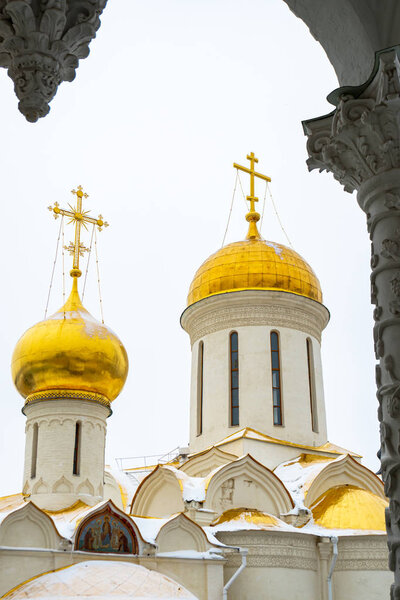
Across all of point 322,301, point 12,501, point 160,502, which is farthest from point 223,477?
point 322,301

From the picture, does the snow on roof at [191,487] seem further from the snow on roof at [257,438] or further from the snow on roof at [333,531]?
the snow on roof at [333,531]

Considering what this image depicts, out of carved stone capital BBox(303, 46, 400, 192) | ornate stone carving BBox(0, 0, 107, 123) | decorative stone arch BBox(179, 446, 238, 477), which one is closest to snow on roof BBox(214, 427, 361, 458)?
decorative stone arch BBox(179, 446, 238, 477)

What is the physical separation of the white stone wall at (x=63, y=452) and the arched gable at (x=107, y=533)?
2.05 meters

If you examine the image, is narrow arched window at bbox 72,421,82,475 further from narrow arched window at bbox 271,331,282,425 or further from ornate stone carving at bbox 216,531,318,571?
narrow arched window at bbox 271,331,282,425

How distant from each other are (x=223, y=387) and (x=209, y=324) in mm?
1449

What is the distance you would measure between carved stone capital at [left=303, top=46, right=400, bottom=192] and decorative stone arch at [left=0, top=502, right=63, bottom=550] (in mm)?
8866

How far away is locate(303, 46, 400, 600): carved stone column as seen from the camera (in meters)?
2.95

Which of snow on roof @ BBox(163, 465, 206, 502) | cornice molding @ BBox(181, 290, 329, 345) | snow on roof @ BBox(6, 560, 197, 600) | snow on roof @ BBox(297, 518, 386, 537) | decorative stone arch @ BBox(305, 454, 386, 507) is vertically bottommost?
snow on roof @ BBox(6, 560, 197, 600)

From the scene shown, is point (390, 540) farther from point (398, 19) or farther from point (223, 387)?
point (223, 387)

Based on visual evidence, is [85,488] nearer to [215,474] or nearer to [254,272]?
[215,474]

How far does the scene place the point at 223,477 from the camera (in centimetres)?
1315

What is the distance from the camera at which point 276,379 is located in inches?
597

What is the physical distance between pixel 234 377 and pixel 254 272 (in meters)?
2.23

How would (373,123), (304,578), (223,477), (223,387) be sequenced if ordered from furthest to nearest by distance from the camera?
(223,387) < (223,477) < (304,578) < (373,123)
